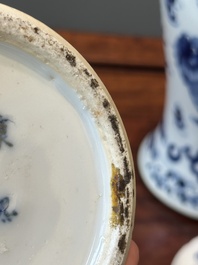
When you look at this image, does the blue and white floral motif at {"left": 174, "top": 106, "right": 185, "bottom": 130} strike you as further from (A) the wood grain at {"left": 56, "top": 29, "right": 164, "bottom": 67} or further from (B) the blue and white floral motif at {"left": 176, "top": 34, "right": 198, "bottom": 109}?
(A) the wood grain at {"left": 56, "top": 29, "right": 164, "bottom": 67}

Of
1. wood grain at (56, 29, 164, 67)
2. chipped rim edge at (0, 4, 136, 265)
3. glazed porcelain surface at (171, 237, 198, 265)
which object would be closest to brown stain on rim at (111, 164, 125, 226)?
chipped rim edge at (0, 4, 136, 265)

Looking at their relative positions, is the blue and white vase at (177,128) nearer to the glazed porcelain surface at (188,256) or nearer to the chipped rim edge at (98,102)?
the glazed porcelain surface at (188,256)

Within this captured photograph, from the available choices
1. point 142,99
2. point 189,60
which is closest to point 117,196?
point 189,60

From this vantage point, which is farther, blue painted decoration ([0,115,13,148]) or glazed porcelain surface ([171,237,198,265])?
glazed porcelain surface ([171,237,198,265])

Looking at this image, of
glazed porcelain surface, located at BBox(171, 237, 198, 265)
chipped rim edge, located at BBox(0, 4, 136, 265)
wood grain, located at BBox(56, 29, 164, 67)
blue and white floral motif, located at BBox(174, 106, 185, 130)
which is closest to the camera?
chipped rim edge, located at BBox(0, 4, 136, 265)

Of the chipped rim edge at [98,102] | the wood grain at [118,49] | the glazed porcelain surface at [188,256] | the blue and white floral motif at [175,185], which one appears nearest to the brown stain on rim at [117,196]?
the chipped rim edge at [98,102]

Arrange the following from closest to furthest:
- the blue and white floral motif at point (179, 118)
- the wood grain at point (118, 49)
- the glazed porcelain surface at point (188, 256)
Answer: the glazed porcelain surface at point (188, 256) < the blue and white floral motif at point (179, 118) < the wood grain at point (118, 49)

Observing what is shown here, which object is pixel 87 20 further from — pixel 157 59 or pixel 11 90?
pixel 11 90

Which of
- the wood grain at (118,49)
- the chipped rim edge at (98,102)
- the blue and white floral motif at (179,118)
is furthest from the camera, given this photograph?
the wood grain at (118,49)
